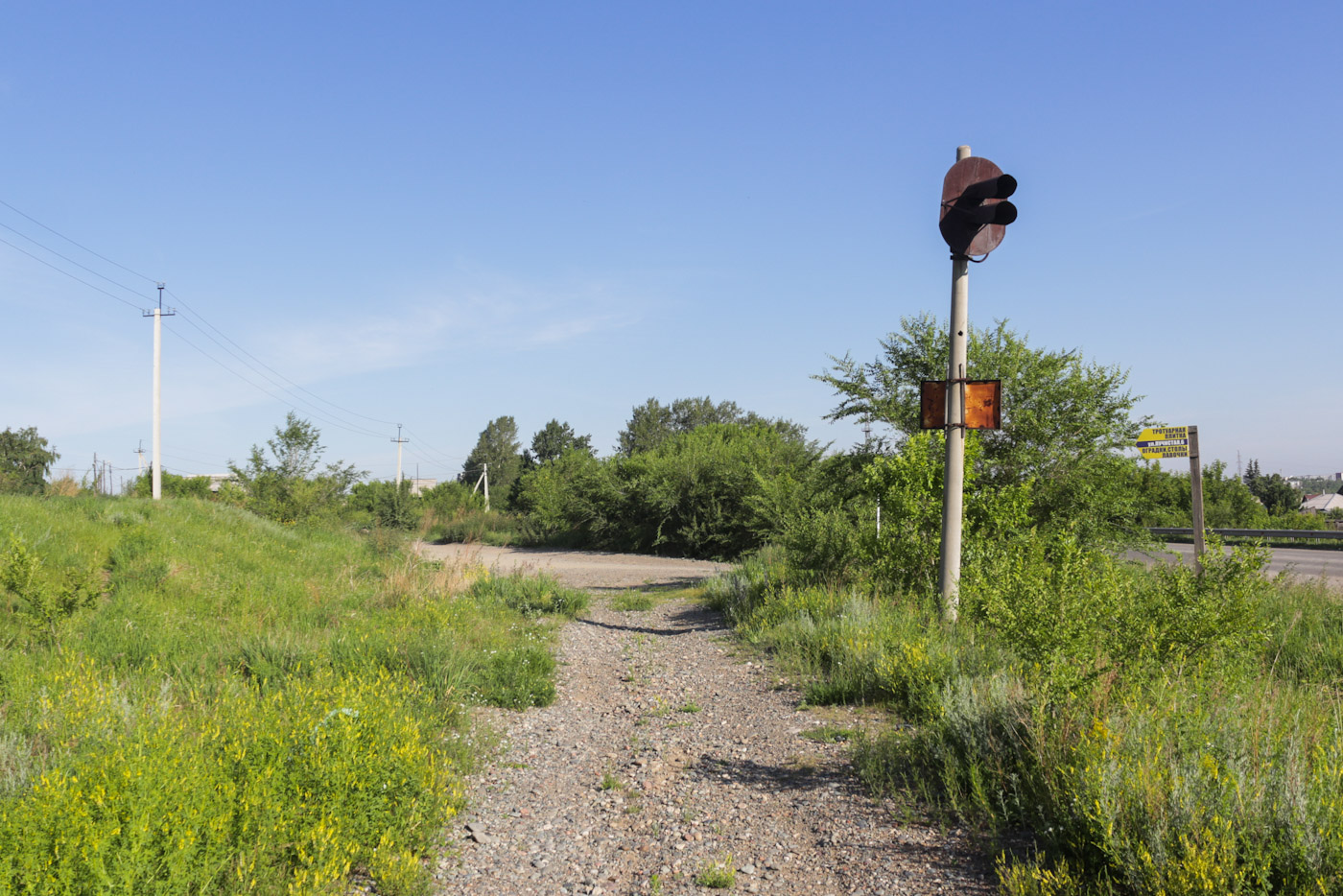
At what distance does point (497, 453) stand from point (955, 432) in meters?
77.4

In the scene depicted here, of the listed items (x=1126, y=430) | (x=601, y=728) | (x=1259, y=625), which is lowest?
(x=601, y=728)

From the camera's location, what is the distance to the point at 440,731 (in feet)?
17.6

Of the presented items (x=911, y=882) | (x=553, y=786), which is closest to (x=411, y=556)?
(x=553, y=786)

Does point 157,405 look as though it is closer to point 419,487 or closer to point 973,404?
point 973,404

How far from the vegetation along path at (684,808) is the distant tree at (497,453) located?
7389cm

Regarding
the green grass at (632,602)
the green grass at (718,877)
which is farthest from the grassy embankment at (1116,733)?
the green grass at (632,602)

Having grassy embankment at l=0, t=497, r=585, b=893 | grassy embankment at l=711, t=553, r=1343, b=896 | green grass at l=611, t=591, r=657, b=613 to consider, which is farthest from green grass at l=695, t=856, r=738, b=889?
green grass at l=611, t=591, r=657, b=613

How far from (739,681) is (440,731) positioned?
3.22 m

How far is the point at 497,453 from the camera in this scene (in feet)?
268

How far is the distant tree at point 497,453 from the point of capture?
8081cm

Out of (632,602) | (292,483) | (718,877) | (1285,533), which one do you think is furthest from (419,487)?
(718,877)

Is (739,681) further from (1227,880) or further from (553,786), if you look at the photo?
(1227,880)

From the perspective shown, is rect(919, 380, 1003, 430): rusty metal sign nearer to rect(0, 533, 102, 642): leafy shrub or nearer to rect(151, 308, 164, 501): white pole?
rect(0, 533, 102, 642): leafy shrub

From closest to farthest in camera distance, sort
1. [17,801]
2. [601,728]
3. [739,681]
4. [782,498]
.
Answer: [17,801] → [601,728] → [739,681] → [782,498]
